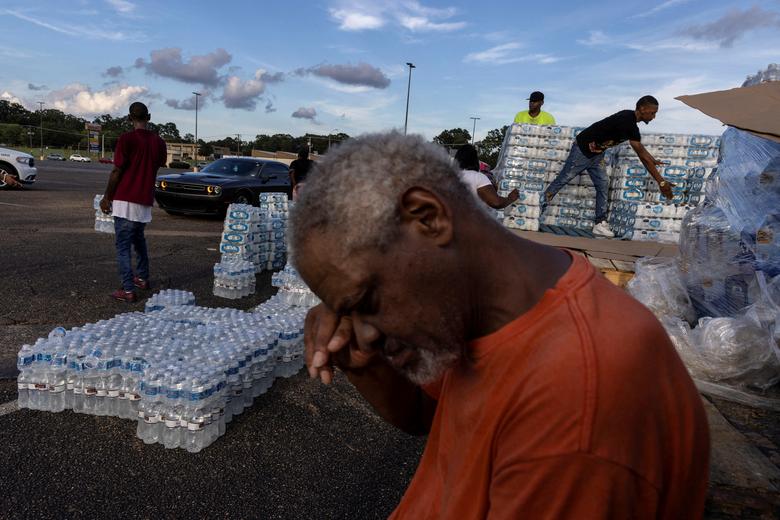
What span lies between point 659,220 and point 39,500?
28.5 feet

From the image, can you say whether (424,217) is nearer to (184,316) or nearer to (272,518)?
(272,518)

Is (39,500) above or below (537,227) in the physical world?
below

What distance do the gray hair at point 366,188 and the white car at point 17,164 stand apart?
1969cm

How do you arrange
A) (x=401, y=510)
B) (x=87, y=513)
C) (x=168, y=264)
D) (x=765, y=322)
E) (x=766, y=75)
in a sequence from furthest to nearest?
(x=168, y=264), (x=766, y=75), (x=765, y=322), (x=87, y=513), (x=401, y=510)

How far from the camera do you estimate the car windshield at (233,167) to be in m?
15.1

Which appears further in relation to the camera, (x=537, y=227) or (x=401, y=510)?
(x=537, y=227)

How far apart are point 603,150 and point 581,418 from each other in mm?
8385

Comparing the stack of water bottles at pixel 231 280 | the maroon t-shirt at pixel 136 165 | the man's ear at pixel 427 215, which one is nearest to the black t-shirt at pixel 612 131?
the stack of water bottles at pixel 231 280

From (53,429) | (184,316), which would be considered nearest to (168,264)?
(184,316)

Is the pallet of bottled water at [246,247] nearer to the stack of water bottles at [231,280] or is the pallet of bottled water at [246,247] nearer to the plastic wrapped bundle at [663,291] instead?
the stack of water bottles at [231,280]

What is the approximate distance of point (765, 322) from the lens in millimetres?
3566

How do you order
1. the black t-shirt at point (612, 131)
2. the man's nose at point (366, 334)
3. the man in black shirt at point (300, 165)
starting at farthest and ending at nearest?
the man in black shirt at point (300, 165), the black t-shirt at point (612, 131), the man's nose at point (366, 334)

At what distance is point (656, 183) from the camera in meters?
9.63

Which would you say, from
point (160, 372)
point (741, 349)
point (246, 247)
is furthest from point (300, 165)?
point (741, 349)
